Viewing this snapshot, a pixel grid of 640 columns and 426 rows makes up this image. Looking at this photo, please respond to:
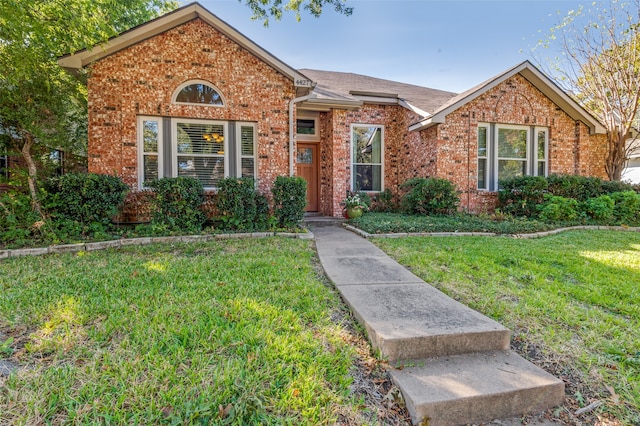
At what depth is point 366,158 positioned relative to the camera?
1091 centimetres

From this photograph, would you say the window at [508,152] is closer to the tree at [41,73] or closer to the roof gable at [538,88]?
the roof gable at [538,88]

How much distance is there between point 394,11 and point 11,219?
12030 mm

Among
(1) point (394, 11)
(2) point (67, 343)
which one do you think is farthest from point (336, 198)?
(2) point (67, 343)

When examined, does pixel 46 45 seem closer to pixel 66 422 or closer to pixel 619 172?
pixel 66 422

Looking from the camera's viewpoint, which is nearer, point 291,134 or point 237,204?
point 237,204

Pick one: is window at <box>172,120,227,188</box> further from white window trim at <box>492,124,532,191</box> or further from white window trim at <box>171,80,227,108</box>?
white window trim at <box>492,124,532,191</box>

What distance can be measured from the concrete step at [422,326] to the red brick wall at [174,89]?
557 cm

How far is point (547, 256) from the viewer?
5262mm

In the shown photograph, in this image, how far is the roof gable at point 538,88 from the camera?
9.30 m

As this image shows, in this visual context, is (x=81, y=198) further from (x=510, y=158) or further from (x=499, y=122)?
(x=510, y=158)

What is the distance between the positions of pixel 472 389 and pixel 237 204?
5859 mm

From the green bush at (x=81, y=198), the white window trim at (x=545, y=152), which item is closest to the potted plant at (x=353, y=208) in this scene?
the green bush at (x=81, y=198)

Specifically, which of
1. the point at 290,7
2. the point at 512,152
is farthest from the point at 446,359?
the point at 512,152

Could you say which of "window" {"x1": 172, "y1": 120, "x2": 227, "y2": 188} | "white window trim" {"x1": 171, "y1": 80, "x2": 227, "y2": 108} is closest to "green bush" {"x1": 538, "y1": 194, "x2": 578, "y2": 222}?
"window" {"x1": 172, "y1": 120, "x2": 227, "y2": 188}
